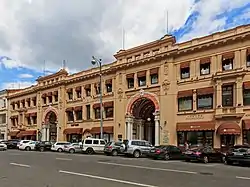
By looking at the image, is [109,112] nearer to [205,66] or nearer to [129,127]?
[129,127]

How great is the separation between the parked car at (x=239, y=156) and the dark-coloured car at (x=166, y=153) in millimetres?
5177

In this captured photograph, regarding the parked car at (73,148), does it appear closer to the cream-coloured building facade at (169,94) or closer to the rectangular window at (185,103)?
the cream-coloured building facade at (169,94)

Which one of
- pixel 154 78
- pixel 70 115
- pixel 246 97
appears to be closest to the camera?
pixel 246 97

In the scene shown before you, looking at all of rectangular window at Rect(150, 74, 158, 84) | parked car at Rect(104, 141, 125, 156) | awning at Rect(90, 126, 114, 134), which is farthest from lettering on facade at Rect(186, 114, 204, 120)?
awning at Rect(90, 126, 114, 134)

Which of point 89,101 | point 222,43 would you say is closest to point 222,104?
point 222,43

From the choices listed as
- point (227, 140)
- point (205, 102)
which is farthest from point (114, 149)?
point (227, 140)

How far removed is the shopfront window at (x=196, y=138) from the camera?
3428 cm

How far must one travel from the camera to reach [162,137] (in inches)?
1491

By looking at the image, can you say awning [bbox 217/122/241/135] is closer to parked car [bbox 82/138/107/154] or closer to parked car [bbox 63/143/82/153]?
parked car [bbox 82/138/107/154]

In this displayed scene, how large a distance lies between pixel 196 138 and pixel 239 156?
1123 centimetres

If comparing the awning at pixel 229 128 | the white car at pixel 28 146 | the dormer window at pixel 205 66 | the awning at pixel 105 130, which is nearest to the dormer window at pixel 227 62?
the dormer window at pixel 205 66

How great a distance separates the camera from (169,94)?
37688mm

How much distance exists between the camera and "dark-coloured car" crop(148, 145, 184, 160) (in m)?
29.1

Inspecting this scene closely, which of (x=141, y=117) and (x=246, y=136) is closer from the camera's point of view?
(x=246, y=136)
